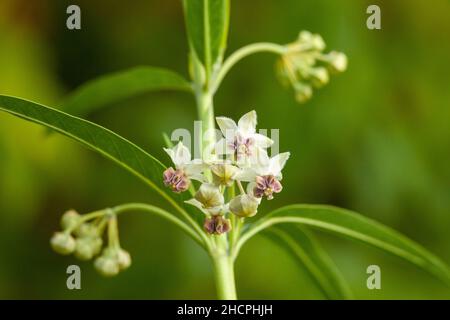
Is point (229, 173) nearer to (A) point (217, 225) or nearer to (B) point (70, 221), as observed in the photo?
(A) point (217, 225)

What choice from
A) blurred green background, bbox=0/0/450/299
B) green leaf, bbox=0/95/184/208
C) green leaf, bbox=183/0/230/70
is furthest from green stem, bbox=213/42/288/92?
blurred green background, bbox=0/0/450/299

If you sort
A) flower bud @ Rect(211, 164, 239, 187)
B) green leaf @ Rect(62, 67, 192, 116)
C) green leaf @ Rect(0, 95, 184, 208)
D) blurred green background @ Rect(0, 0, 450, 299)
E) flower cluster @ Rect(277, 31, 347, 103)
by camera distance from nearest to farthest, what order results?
flower bud @ Rect(211, 164, 239, 187), green leaf @ Rect(0, 95, 184, 208), green leaf @ Rect(62, 67, 192, 116), flower cluster @ Rect(277, 31, 347, 103), blurred green background @ Rect(0, 0, 450, 299)

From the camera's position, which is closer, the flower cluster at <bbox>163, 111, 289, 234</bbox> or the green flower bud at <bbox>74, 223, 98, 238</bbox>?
the flower cluster at <bbox>163, 111, 289, 234</bbox>

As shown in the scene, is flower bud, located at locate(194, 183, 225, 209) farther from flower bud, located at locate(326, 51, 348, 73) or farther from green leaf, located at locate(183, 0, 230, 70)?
flower bud, located at locate(326, 51, 348, 73)

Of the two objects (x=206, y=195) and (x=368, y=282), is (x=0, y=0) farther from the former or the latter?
(x=206, y=195)

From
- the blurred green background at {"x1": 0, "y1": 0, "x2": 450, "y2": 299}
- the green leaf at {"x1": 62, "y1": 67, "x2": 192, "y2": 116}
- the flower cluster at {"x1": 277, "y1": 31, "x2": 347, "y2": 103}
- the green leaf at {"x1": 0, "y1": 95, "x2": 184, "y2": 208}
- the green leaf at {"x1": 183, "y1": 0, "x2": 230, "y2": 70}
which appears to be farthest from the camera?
the blurred green background at {"x1": 0, "y1": 0, "x2": 450, "y2": 299}

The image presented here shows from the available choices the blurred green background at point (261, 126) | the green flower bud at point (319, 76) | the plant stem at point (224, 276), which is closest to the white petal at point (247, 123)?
the plant stem at point (224, 276)

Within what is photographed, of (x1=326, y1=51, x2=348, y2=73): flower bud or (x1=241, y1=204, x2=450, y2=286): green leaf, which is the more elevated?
(x1=326, y1=51, x2=348, y2=73): flower bud
